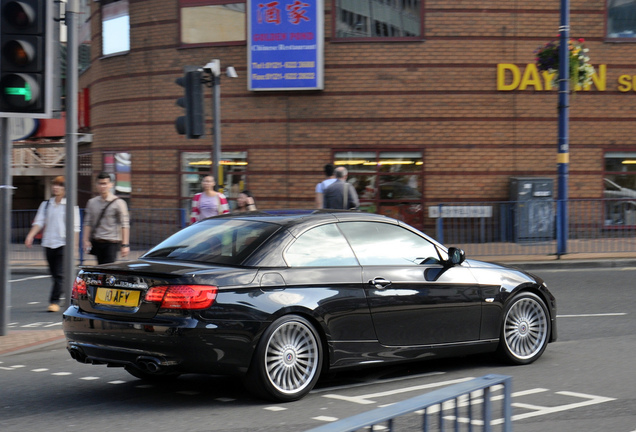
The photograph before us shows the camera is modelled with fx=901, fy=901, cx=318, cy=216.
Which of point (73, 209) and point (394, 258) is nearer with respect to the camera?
point (394, 258)

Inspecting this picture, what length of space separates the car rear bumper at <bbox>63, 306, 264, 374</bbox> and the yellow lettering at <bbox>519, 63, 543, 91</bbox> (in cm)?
1479

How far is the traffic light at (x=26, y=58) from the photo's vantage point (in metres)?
8.70

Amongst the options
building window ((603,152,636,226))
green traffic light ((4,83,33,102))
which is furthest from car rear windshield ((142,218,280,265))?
building window ((603,152,636,226))

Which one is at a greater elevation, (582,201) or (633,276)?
(582,201)

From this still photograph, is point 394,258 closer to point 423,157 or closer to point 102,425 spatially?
point 102,425

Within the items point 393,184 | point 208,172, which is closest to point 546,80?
point 393,184

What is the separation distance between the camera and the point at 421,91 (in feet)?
63.9

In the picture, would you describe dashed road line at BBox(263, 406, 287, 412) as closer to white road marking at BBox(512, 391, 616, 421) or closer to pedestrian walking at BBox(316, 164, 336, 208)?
white road marking at BBox(512, 391, 616, 421)

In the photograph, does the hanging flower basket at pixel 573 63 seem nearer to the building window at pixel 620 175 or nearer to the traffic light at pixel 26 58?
→ the building window at pixel 620 175

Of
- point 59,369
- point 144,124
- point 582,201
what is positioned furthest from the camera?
point 144,124

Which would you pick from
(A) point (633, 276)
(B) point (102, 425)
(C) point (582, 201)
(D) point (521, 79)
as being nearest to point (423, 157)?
(D) point (521, 79)

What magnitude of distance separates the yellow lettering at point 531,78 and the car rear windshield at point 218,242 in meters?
13.8

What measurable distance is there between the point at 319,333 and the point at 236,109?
14.2 meters

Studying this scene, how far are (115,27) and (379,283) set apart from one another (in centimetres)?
1689
